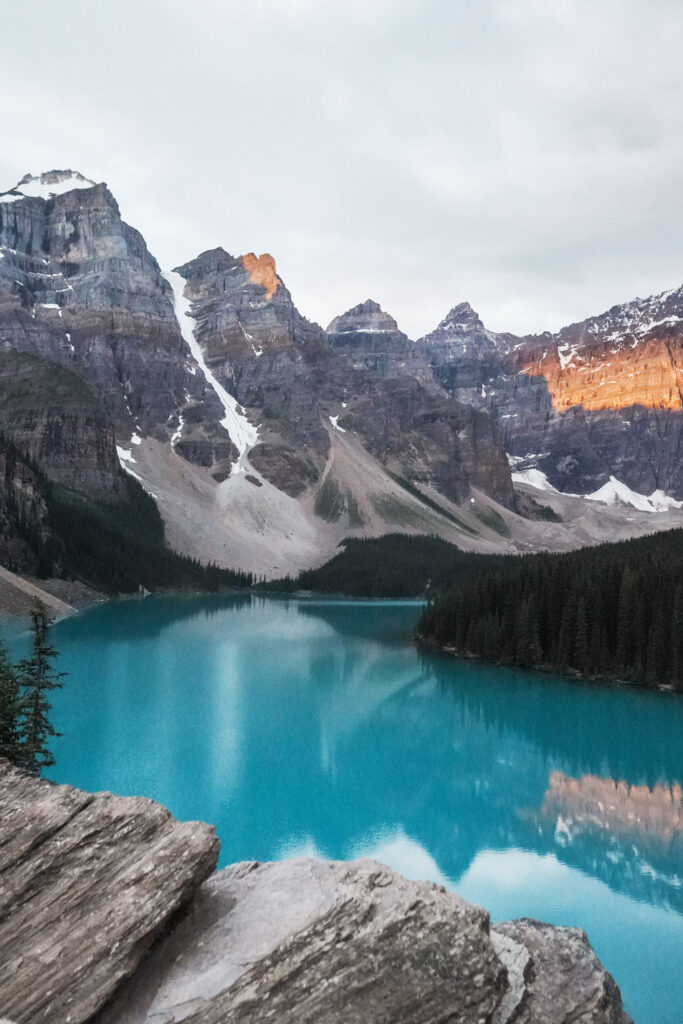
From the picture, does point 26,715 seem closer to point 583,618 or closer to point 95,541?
point 583,618

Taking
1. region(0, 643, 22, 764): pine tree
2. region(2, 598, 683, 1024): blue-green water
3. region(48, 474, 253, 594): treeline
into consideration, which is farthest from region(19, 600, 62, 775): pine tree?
region(48, 474, 253, 594): treeline

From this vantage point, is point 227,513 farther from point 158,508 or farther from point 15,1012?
point 15,1012

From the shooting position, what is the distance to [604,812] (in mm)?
28531

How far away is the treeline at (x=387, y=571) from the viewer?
156m

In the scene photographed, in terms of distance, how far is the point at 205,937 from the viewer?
8.54 m

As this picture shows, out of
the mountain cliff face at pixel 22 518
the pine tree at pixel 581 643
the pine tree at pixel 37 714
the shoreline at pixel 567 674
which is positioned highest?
the mountain cliff face at pixel 22 518

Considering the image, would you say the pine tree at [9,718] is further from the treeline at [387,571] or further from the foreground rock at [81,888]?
A: the treeline at [387,571]

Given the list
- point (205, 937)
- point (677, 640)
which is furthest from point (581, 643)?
point (205, 937)

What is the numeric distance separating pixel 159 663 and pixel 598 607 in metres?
36.1

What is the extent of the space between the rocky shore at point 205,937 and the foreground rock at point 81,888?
0.01 meters

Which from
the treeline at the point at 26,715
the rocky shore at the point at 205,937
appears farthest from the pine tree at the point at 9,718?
the rocky shore at the point at 205,937

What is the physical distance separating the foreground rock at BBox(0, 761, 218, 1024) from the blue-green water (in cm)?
1127

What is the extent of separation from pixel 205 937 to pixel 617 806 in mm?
25261

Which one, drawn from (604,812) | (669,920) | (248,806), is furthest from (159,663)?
(669,920)
